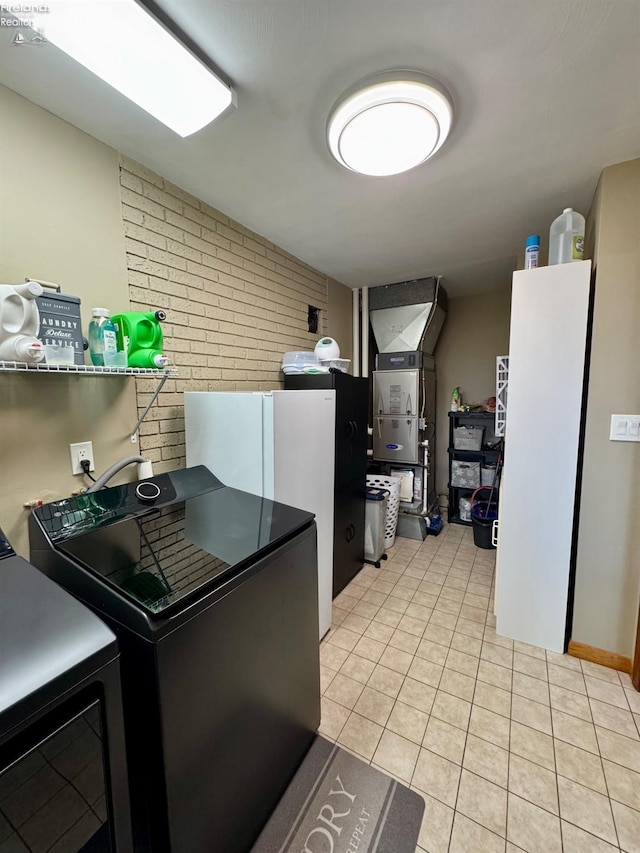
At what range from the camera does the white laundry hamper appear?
3.05 metres

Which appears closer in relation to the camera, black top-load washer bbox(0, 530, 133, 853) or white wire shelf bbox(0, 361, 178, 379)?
black top-load washer bbox(0, 530, 133, 853)

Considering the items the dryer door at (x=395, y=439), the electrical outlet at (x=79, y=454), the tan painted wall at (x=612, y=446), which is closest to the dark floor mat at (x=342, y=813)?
the tan painted wall at (x=612, y=446)

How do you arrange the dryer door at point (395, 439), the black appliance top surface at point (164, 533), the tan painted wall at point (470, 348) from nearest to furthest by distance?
the black appliance top surface at point (164, 533), the dryer door at point (395, 439), the tan painted wall at point (470, 348)

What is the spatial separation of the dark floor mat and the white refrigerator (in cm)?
71

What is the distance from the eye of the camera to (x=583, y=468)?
1771 mm

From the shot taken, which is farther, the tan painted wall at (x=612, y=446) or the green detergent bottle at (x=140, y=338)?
the tan painted wall at (x=612, y=446)

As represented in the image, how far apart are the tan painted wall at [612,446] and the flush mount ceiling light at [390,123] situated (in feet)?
3.15

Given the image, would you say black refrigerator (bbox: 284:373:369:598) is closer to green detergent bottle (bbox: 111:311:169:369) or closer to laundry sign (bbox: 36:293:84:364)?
green detergent bottle (bbox: 111:311:169:369)

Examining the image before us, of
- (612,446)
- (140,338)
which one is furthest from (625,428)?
(140,338)

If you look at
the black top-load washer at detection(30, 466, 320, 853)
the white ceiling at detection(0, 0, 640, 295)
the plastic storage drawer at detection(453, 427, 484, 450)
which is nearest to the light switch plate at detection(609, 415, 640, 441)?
the white ceiling at detection(0, 0, 640, 295)

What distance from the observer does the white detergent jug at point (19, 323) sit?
1000mm

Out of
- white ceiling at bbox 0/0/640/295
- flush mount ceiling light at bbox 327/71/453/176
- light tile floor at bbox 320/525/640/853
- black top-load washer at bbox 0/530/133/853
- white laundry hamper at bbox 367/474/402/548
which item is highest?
white ceiling at bbox 0/0/640/295

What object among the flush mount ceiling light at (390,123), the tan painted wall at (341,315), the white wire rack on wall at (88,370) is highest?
the flush mount ceiling light at (390,123)

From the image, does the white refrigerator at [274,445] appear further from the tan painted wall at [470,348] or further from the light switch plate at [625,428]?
the tan painted wall at [470,348]
